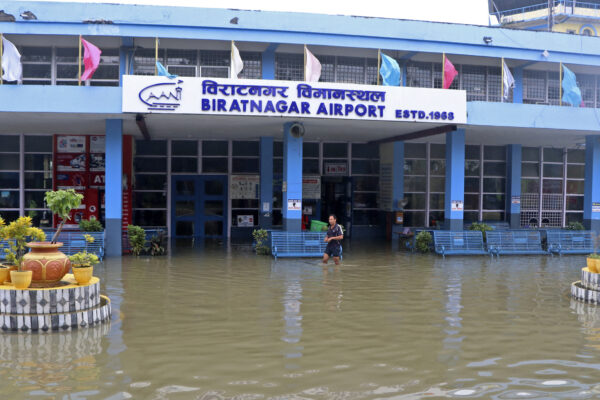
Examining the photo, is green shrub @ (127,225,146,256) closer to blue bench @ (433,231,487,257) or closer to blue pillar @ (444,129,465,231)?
blue bench @ (433,231,487,257)

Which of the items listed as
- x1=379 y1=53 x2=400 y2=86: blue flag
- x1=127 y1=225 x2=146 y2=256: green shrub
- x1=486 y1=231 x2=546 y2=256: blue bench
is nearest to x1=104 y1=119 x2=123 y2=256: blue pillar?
x1=127 y1=225 x2=146 y2=256: green shrub

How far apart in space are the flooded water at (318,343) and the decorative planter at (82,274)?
74 centimetres

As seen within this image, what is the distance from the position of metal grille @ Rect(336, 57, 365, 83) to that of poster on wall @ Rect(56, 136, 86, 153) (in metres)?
9.66

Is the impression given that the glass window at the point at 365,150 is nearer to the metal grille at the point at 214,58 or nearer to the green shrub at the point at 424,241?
the green shrub at the point at 424,241

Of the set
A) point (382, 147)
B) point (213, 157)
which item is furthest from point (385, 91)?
point (213, 157)

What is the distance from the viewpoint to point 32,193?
67.8 feet

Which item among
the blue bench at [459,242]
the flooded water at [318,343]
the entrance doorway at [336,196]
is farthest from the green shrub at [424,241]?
the flooded water at [318,343]

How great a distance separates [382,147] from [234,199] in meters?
6.51

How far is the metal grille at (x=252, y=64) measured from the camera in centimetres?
1956

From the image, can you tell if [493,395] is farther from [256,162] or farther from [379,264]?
[256,162]

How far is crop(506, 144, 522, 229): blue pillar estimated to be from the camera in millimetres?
23344

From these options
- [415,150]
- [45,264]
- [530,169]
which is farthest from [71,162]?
[530,169]

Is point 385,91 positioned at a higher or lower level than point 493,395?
higher

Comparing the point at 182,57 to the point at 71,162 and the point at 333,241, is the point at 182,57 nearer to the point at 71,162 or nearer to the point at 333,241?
the point at 71,162
